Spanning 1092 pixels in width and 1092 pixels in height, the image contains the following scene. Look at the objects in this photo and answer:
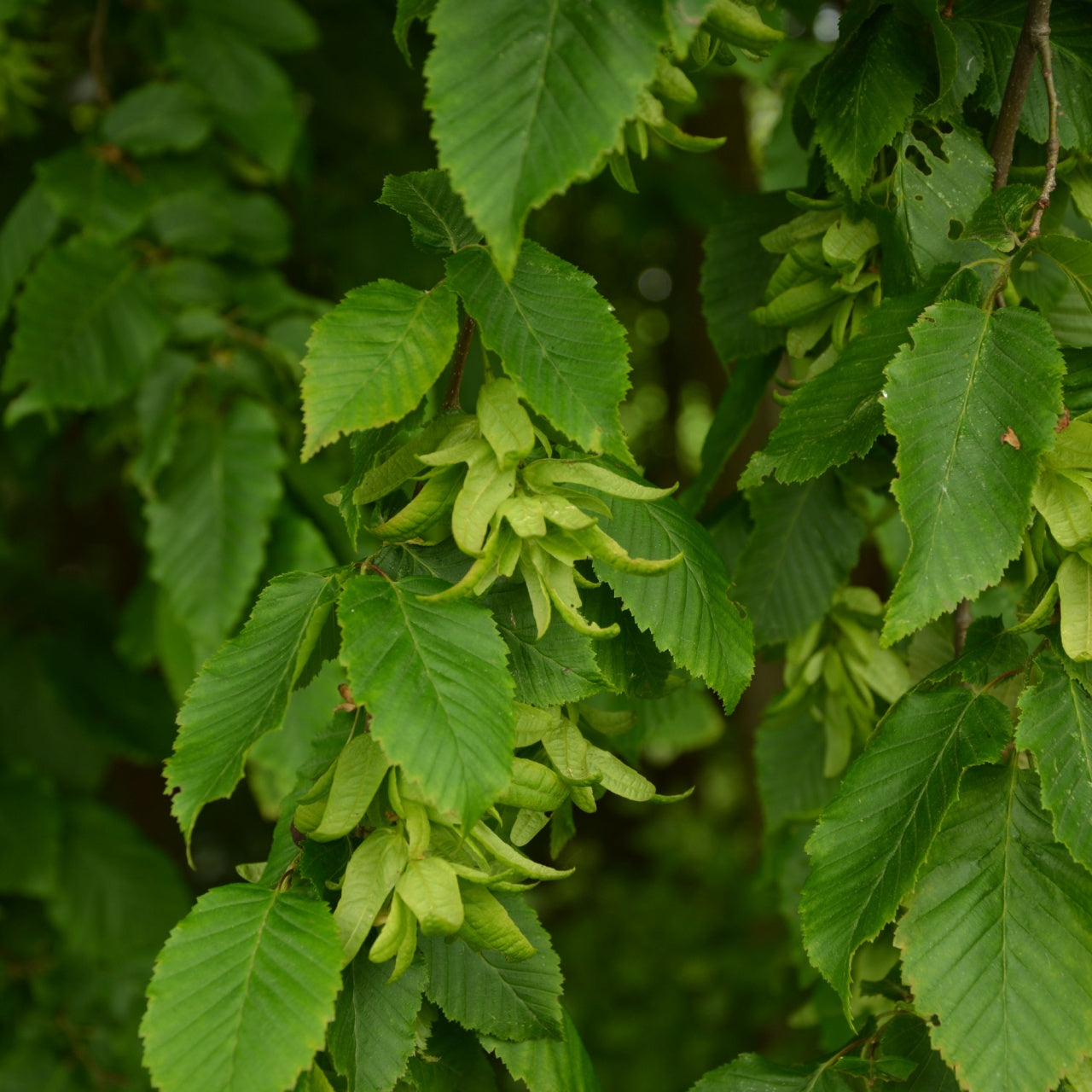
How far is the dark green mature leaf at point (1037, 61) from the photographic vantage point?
1.24 metres

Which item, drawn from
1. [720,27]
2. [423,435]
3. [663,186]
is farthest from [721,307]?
[663,186]

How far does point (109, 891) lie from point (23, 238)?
1637 millimetres

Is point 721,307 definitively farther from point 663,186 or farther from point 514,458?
point 663,186

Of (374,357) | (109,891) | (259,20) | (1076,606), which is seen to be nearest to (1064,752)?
(1076,606)

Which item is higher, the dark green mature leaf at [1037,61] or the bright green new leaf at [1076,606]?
the dark green mature leaf at [1037,61]

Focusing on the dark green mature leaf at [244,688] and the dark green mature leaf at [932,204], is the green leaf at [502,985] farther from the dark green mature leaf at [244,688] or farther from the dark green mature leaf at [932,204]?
the dark green mature leaf at [932,204]

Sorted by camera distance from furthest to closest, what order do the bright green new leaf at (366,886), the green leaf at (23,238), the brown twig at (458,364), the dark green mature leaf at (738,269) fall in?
the green leaf at (23,238) → the dark green mature leaf at (738,269) → the brown twig at (458,364) → the bright green new leaf at (366,886)

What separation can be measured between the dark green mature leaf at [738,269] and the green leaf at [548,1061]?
88cm

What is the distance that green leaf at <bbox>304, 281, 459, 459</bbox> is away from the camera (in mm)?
938

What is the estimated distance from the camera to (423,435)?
3.31ft

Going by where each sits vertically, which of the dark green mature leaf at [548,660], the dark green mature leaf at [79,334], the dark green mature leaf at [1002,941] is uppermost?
the dark green mature leaf at [548,660]

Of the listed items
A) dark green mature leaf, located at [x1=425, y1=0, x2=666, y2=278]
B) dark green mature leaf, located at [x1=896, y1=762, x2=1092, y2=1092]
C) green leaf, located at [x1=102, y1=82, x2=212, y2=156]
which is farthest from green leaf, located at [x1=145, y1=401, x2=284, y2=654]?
dark green mature leaf, located at [x1=896, y1=762, x2=1092, y2=1092]

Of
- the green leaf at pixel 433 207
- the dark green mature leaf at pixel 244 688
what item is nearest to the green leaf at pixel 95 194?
the green leaf at pixel 433 207

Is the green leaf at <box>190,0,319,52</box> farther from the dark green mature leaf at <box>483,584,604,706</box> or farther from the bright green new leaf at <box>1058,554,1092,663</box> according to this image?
the bright green new leaf at <box>1058,554,1092,663</box>
